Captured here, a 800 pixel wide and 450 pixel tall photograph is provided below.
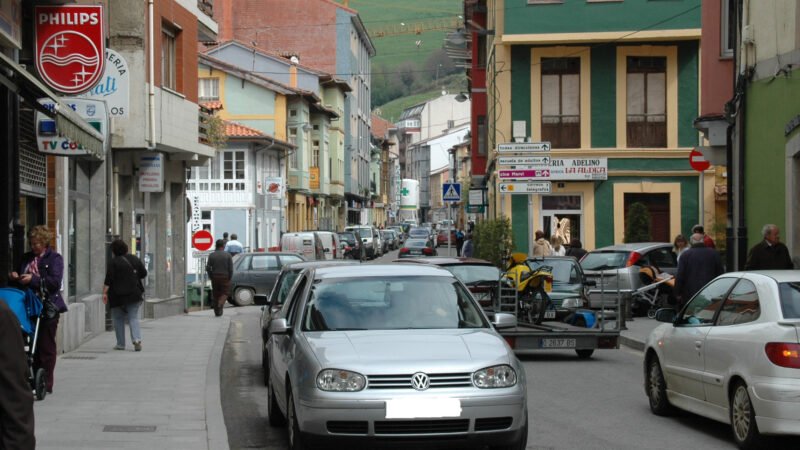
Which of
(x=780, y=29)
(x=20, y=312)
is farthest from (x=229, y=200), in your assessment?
(x=20, y=312)

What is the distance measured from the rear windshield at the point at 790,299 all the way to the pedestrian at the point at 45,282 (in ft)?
24.1

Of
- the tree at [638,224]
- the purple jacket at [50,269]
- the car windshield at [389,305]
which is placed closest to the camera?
the car windshield at [389,305]

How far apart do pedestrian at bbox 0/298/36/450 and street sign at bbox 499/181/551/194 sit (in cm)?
2015

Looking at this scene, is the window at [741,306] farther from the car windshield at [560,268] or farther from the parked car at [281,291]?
the car windshield at [560,268]

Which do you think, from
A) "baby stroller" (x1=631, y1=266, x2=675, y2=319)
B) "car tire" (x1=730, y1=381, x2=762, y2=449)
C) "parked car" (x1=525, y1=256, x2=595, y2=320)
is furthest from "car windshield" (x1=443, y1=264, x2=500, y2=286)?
"car tire" (x1=730, y1=381, x2=762, y2=449)

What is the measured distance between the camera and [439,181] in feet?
513

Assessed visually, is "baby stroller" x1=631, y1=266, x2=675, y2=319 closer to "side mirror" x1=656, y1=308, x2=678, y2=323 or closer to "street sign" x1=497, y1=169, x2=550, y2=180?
"street sign" x1=497, y1=169, x2=550, y2=180

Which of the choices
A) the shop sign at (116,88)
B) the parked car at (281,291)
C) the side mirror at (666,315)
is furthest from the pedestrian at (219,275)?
the side mirror at (666,315)

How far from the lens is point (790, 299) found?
28.1 ft

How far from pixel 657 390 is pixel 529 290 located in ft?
24.6

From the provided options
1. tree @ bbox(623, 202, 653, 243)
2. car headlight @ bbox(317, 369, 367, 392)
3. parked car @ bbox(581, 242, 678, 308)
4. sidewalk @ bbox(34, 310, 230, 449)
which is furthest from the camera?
tree @ bbox(623, 202, 653, 243)

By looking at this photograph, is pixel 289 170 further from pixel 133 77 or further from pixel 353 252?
pixel 133 77

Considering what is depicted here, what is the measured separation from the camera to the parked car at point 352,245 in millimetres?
51531

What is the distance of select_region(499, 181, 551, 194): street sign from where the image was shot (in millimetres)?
24156
